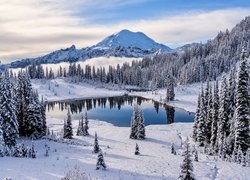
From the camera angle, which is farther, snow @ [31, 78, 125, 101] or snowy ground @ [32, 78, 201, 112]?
snow @ [31, 78, 125, 101]

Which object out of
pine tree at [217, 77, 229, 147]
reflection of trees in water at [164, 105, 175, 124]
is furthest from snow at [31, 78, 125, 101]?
pine tree at [217, 77, 229, 147]

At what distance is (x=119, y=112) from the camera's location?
12469 cm

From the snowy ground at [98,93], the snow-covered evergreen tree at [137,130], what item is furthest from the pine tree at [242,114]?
the snowy ground at [98,93]

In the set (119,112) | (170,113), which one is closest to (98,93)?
(119,112)

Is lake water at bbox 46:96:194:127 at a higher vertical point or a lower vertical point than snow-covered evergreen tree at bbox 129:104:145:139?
lower

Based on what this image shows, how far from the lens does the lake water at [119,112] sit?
340 feet

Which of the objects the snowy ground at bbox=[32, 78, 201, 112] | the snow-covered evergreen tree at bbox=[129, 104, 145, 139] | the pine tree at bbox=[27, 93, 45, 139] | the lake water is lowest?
the lake water

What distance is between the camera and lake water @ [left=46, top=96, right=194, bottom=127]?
10354cm

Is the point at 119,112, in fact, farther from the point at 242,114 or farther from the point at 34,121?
the point at 242,114

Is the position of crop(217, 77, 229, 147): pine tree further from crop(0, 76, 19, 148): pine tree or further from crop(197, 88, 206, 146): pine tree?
crop(0, 76, 19, 148): pine tree

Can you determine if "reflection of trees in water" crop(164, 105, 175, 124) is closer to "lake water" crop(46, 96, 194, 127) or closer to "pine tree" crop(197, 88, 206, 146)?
"lake water" crop(46, 96, 194, 127)

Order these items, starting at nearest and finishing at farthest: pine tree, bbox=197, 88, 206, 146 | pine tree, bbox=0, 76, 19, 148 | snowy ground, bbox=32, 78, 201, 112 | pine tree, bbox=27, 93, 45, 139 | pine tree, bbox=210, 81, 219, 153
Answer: pine tree, bbox=0, 76, 19, 148 → pine tree, bbox=27, 93, 45, 139 → pine tree, bbox=210, 81, 219, 153 → pine tree, bbox=197, 88, 206, 146 → snowy ground, bbox=32, 78, 201, 112

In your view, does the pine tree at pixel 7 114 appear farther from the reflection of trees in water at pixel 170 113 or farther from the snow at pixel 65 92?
the snow at pixel 65 92

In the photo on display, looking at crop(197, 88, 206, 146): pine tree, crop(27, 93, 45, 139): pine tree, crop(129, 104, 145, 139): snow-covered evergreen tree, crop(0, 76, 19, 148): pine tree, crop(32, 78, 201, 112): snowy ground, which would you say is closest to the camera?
crop(0, 76, 19, 148): pine tree
